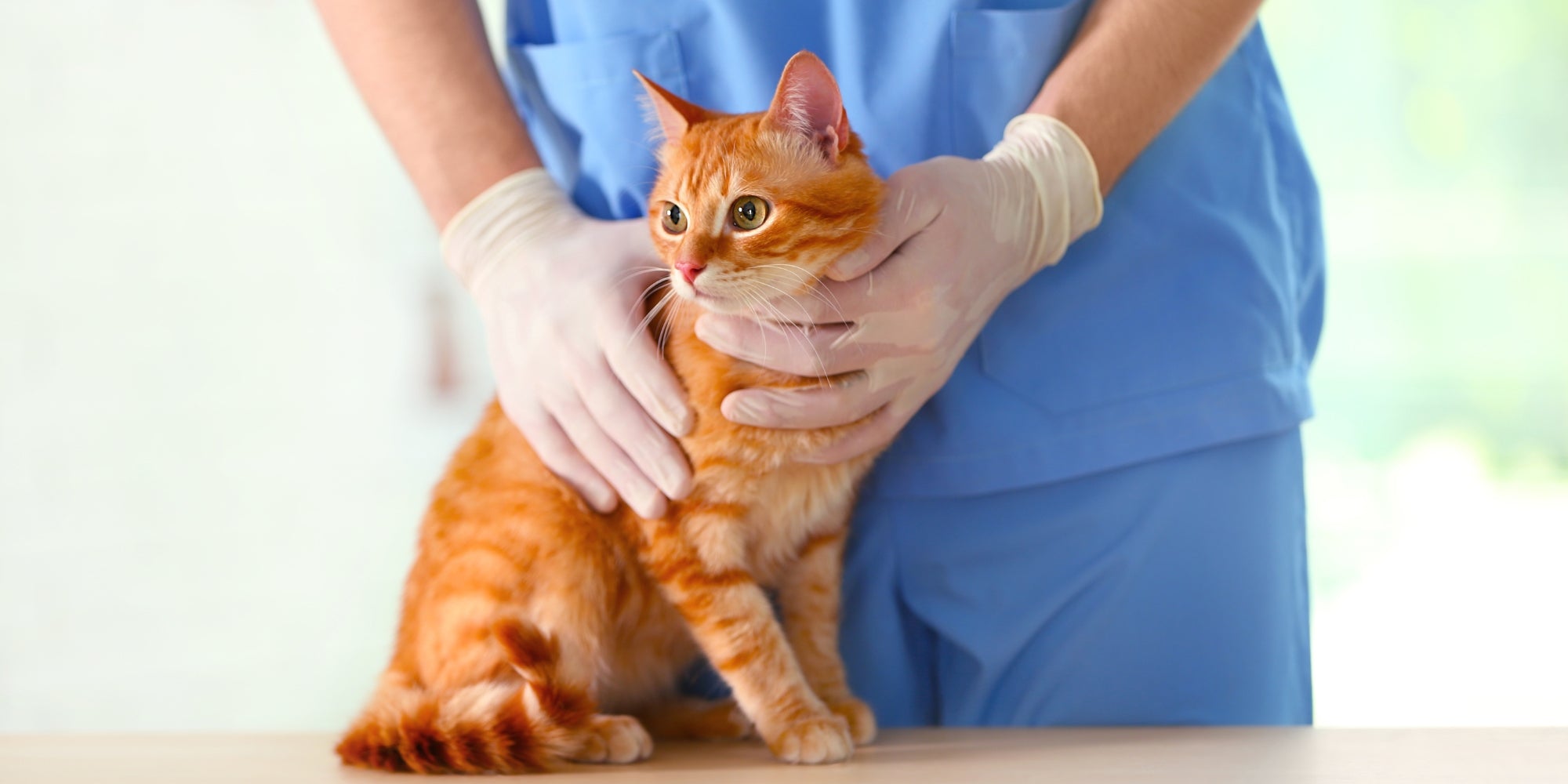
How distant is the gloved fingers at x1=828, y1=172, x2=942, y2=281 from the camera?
1.04m

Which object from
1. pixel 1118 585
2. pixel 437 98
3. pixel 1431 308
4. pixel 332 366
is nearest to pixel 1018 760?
pixel 1118 585

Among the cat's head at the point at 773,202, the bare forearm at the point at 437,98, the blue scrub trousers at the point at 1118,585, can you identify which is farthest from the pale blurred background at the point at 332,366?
the cat's head at the point at 773,202

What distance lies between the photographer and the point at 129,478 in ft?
7.32

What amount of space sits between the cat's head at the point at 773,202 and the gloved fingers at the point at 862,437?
0.54 feet

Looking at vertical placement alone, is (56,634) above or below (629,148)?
below

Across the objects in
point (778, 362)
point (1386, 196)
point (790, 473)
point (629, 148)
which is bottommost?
point (1386, 196)

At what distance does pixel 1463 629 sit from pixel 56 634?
2959mm

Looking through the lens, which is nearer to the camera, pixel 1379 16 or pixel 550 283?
pixel 550 283

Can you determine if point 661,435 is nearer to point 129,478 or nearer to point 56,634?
point 129,478

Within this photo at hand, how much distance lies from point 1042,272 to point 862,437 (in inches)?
11.1

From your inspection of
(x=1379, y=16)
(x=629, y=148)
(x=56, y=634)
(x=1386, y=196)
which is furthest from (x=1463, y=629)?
(x=56, y=634)

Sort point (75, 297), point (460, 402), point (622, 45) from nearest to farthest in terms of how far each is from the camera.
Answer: point (622, 45) → point (75, 297) → point (460, 402)

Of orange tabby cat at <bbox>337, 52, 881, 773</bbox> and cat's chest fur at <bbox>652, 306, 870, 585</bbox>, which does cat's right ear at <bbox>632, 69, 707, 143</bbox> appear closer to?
orange tabby cat at <bbox>337, 52, 881, 773</bbox>

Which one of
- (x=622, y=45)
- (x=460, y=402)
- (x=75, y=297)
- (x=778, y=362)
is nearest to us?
(x=778, y=362)
